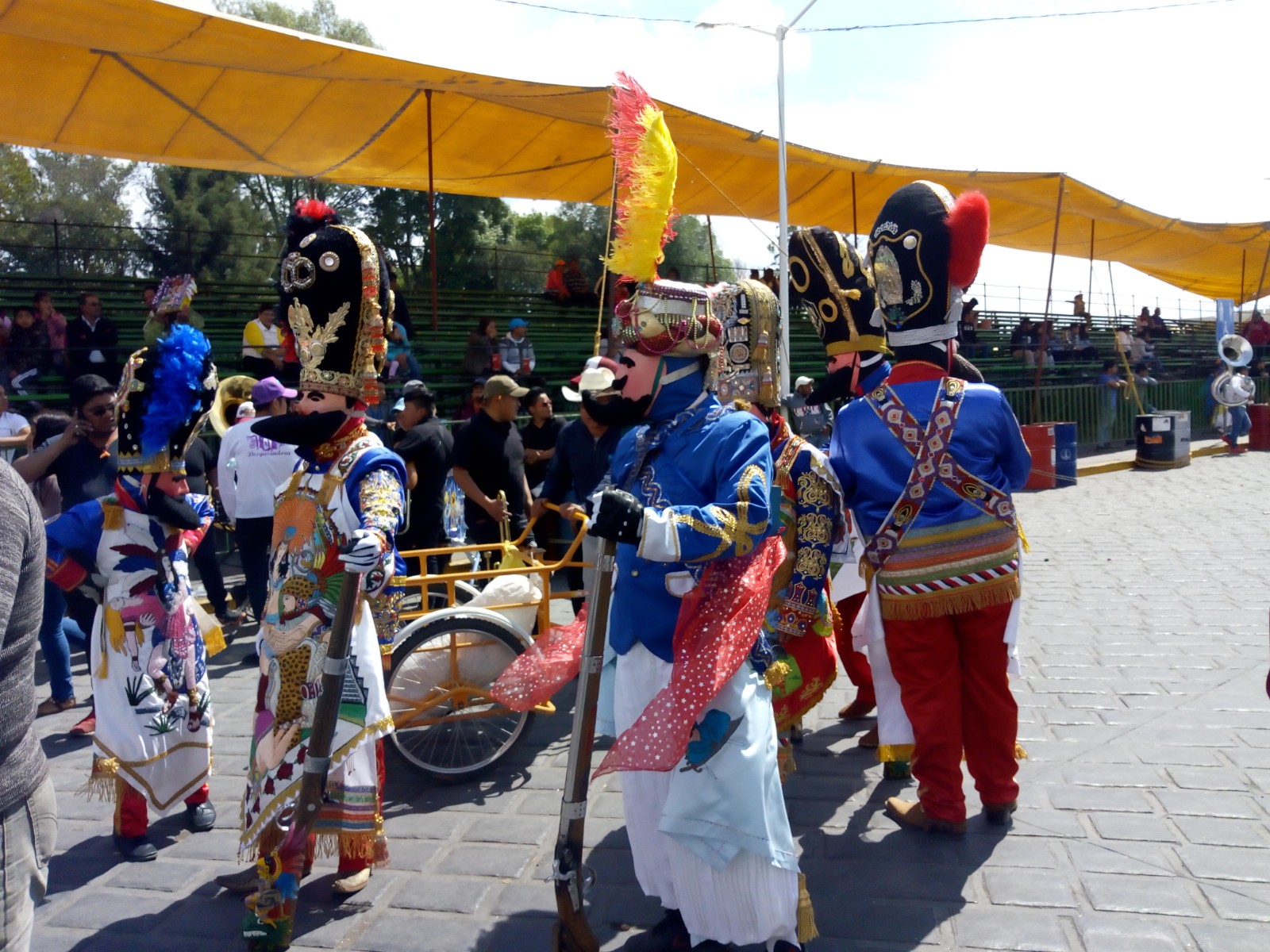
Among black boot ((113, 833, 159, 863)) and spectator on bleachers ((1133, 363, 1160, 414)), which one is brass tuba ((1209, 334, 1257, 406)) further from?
black boot ((113, 833, 159, 863))

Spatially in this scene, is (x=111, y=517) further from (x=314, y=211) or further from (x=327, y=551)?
(x=314, y=211)

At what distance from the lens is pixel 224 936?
3377 mm

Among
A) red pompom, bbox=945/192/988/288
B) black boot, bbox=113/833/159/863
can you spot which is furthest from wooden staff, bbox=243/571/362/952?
red pompom, bbox=945/192/988/288

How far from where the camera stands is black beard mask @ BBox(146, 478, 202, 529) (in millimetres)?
4215

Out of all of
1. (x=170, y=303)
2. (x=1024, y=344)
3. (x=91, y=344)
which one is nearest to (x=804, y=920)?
(x=170, y=303)

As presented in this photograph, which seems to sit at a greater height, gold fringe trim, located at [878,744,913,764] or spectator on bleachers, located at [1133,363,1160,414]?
spectator on bleachers, located at [1133,363,1160,414]

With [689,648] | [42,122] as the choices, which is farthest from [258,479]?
[42,122]

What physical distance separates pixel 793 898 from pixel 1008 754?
150 cm

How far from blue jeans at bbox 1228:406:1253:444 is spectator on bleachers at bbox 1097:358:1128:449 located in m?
2.01

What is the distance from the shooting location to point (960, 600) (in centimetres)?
384

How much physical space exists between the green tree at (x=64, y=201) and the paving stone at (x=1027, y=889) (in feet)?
92.2

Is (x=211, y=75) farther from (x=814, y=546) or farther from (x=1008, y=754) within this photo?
(x=1008, y=754)

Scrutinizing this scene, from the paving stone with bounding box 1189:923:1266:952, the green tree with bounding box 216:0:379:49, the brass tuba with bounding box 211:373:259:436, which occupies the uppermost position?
the green tree with bounding box 216:0:379:49

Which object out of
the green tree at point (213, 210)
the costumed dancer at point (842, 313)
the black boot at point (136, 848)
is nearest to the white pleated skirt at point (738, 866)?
the costumed dancer at point (842, 313)
